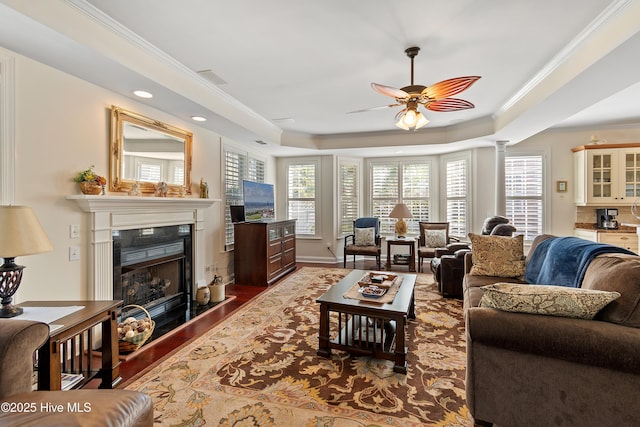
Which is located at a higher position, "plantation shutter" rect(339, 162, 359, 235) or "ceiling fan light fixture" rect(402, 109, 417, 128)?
"ceiling fan light fixture" rect(402, 109, 417, 128)

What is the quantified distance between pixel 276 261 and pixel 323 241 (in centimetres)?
175

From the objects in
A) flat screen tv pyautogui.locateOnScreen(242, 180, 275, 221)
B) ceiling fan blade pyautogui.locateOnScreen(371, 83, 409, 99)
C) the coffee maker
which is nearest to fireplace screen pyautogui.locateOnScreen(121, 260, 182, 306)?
flat screen tv pyautogui.locateOnScreen(242, 180, 275, 221)

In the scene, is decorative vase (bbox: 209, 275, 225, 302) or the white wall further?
decorative vase (bbox: 209, 275, 225, 302)

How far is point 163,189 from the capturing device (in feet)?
11.5

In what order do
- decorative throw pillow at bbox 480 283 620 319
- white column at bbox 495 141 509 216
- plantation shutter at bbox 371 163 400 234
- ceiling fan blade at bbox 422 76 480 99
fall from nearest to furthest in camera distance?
decorative throw pillow at bbox 480 283 620 319 < ceiling fan blade at bbox 422 76 480 99 < white column at bbox 495 141 509 216 < plantation shutter at bbox 371 163 400 234

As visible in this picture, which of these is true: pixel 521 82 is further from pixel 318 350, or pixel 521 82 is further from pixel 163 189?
pixel 163 189

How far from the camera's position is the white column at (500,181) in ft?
17.2

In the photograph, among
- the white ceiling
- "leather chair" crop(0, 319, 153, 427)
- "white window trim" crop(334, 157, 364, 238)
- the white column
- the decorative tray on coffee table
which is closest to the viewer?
"leather chair" crop(0, 319, 153, 427)

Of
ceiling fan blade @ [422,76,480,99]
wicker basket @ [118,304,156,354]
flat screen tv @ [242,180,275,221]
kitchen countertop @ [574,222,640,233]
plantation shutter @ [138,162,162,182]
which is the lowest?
wicker basket @ [118,304,156,354]

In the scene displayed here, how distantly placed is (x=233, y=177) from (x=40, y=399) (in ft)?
13.5

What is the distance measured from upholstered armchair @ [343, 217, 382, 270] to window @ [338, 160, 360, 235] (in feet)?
1.72

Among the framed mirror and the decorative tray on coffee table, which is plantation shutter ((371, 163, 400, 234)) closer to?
the decorative tray on coffee table

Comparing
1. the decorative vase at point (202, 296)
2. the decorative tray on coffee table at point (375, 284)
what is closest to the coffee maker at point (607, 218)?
the decorative tray on coffee table at point (375, 284)

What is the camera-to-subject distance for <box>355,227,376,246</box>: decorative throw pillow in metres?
5.98
